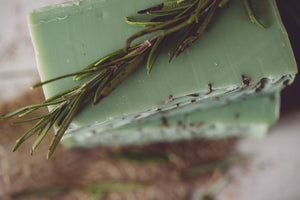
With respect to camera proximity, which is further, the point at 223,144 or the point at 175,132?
the point at 223,144

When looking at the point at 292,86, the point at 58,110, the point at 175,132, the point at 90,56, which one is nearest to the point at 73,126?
the point at 58,110

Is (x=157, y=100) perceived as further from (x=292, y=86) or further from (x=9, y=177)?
(x=9, y=177)

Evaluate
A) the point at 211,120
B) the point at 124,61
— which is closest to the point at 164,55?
the point at 124,61

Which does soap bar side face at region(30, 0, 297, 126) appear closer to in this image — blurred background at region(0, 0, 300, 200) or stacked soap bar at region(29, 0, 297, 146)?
stacked soap bar at region(29, 0, 297, 146)

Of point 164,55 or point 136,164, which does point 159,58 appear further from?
point 136,164

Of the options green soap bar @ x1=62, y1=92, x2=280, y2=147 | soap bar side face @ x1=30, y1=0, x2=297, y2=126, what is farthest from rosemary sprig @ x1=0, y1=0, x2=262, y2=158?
green soap bar @ x1=62, y1=92, x2=280, y2=147

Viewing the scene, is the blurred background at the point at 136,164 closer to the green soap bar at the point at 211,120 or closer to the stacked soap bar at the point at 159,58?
the green soap bar at the point at 211,120

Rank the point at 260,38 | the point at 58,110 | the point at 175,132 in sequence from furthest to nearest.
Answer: the point at 175,132 → the point at 260,38 → the point at 58,110

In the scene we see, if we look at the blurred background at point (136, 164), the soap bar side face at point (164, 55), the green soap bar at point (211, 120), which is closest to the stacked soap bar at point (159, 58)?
the soap bar side face at point (164, 55)
